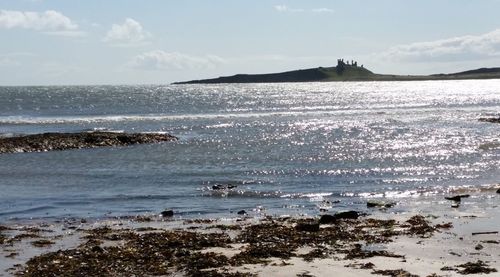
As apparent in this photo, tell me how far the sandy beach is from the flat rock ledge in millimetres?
32859

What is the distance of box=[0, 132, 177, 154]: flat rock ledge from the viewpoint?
59.2 metres

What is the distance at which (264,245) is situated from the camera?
71.2 ft

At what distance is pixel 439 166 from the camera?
45.4 m

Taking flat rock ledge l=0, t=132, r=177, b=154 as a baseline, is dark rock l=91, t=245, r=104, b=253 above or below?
above

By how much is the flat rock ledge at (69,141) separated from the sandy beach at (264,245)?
32.9 meters

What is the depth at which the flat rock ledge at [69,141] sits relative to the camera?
5916 cm

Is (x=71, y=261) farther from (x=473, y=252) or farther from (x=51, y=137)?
(x=51, y=137)

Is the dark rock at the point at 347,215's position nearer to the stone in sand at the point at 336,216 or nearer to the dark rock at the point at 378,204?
the stone in sand at the point at 336,216

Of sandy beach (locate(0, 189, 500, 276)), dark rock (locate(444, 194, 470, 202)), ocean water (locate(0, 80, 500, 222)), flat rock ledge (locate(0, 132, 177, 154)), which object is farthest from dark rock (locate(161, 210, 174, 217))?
flat rock ledge (locate(0, 132, 177, 154))

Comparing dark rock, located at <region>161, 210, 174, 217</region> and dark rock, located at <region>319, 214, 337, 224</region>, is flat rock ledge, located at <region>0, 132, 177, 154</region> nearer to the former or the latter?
dark rock, located at <region>161, 210, 174, 217</region>

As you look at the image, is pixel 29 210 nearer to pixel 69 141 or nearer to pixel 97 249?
pixel 97 249

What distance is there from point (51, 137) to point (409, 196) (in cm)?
3905

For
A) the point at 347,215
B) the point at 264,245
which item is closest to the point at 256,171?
the point at 347,215

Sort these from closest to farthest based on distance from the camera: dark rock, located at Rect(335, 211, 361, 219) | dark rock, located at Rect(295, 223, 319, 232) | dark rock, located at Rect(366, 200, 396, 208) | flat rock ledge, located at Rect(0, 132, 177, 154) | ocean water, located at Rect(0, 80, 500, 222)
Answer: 1. dark rock, located at Rect(295, 223, 319, 232)
2. dark rock, located at Rect(335, 211, 361, 219)
3. dark rock, located at Rect(366, 200, 396, 208)
4. ocean water, located at Rect(0, 80, 500, 222)
5. flat rock ledge, located at Rect(0, 132, 177, 154)
